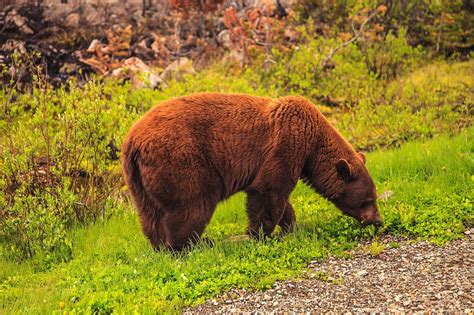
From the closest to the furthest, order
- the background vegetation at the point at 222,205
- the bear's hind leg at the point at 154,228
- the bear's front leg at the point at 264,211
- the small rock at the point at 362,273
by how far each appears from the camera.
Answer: the small rock at the point at 362,273, the background vegetation at the point at 222,205, the bear's hind leg at the point at 154,228, the bear's front leg at the point at 264,211

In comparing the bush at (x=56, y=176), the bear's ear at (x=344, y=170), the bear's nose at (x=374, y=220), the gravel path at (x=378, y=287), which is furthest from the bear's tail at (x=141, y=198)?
the bear's nose at (x=374, y=220)

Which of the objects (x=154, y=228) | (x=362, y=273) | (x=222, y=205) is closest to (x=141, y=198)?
(x=154, y=228)

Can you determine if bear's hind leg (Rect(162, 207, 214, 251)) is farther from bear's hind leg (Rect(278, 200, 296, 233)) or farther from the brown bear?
bear's hind leg (Rect(278, 200, 296, 233))

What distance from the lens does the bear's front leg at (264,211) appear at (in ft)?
23.7

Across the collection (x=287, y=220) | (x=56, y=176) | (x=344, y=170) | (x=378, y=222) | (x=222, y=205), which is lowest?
(x=222, y=205)

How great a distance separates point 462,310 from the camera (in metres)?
5.00

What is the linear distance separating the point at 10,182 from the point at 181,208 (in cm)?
319

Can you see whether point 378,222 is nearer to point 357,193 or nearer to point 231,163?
point 357,193

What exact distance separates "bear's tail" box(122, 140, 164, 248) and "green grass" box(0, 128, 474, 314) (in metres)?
0.26

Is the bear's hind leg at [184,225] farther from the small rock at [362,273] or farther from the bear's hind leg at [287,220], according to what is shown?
the small rock at [362,273]

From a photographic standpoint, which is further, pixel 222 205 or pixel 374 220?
pixel 222 205

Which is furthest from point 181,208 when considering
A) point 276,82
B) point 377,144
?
point 276,82

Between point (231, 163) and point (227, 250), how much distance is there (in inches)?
41.9

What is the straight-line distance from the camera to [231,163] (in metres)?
7.15
